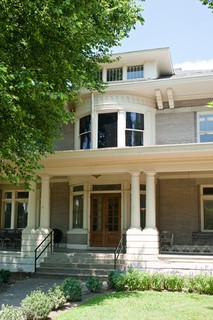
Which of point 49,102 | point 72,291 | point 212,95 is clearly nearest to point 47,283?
point 72,291

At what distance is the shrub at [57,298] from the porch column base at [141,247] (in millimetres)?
4559

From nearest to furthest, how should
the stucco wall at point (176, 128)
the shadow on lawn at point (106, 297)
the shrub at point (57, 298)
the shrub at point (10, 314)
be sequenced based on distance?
the shrub at point (10, 314), the shrub at point (57, 298), the shadow on lawn at point (106, 297), the stucco wall at point (176, 128)

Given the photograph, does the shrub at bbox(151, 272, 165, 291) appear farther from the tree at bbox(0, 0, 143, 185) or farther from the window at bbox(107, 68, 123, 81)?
the window at bbox(107, 68, 123, 81)

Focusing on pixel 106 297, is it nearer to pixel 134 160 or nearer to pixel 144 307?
pixel 144 307

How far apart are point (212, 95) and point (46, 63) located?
8.65 m

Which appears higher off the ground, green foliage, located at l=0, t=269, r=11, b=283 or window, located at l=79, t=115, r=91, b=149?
window, located at l=79, t=115, r=91, b=149

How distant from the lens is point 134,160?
14031 millimetres

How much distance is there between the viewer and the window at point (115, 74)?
708 inches

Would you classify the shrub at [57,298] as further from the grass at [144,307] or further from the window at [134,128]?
the window at [134,128]

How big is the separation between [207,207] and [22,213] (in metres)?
9.25

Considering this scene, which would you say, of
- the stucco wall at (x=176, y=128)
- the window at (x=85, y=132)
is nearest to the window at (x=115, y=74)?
the window at (x=85, y=132)

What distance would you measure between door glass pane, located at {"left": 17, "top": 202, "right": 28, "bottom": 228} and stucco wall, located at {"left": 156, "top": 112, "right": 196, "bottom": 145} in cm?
769

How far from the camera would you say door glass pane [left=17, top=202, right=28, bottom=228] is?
63.7ft

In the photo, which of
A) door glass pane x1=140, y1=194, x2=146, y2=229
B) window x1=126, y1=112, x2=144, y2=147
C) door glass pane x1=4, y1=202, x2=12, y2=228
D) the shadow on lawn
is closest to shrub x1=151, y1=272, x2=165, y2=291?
the shadow on lawn
